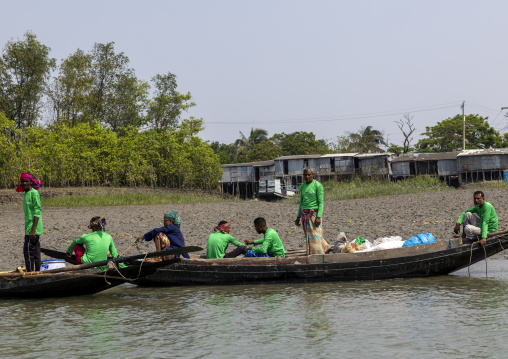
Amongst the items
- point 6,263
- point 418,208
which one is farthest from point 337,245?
point 418,208

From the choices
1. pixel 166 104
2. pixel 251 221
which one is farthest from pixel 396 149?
pixel 251 221

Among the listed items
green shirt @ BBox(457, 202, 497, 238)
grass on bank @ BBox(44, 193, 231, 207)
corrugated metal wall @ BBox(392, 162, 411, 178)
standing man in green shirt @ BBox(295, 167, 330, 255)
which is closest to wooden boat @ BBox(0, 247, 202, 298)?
standing man in green shirt @ BBox(295, 167, 330, 255)

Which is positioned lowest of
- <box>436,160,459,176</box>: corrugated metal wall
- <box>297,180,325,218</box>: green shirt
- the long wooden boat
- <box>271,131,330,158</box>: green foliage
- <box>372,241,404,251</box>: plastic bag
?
the long wooden boat

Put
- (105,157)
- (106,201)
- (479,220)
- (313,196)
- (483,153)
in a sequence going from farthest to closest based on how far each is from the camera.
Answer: (483,153)
(105,157)
(106,201)
(479,220)
(313,196)

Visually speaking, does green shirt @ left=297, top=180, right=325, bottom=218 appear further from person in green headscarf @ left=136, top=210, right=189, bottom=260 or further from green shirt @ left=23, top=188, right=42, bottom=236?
green shirt @ left=23, top=188, right=42, bottom=236

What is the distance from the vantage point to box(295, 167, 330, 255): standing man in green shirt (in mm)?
10414

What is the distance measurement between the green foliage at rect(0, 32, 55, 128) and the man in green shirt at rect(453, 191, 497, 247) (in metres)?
34.9

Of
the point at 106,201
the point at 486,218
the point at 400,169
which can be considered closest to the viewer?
the point at 486,218

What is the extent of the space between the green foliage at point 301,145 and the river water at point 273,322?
50003mm

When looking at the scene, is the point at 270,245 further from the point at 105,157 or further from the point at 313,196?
the point at 105,157

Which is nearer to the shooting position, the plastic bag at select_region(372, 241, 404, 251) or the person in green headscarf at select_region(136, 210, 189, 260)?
the person in green headscarf at select_region(136, 210, 189, 260)

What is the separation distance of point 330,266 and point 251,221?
30.1 feet

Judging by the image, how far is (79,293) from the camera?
33.9 ft

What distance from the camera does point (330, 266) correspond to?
1062 cm
